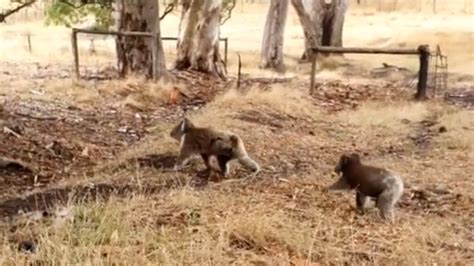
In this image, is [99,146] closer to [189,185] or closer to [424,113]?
[189,185]

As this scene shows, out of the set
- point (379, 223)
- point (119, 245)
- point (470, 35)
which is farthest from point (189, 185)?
point (470, 35)

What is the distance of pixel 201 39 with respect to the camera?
1859cm

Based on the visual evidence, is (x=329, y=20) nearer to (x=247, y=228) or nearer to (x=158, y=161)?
(x=158, y=161)

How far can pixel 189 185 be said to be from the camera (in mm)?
6980

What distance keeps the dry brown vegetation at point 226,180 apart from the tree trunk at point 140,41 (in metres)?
0.65

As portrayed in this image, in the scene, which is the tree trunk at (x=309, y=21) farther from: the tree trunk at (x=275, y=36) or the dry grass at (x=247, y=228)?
the dry grass at (x=247, y=228)

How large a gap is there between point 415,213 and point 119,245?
279 cm

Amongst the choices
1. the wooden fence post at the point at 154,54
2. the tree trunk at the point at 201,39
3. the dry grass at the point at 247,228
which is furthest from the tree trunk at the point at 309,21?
the dry grass at the point at 247,228

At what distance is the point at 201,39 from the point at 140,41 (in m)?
3.77

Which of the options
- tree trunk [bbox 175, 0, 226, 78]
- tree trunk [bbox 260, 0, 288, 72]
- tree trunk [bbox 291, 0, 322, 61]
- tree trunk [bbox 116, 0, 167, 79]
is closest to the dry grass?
tree trunk [bbox 116, 0, 167, 79]

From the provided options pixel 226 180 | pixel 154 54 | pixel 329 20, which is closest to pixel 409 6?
pixel 329 20

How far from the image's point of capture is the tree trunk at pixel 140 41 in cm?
1491

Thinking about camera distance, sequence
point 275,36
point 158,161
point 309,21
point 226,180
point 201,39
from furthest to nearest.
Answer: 1. point 309,21
2. point 275,36
3. point 201,39
4. point 158,161
5. point 226,180

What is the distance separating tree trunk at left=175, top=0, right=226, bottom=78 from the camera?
18.4m
